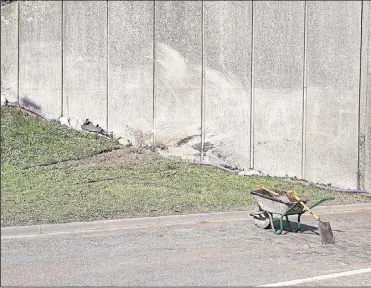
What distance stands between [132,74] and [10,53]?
2.88m

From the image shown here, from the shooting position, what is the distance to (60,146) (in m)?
12.0

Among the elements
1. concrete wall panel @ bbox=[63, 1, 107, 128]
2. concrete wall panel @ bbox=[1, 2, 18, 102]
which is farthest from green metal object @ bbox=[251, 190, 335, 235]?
concrete wall panel @ bbox=[1, 2, 18, 102]

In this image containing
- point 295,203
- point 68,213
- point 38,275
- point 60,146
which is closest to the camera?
point 38,275

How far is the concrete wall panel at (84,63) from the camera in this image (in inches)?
542

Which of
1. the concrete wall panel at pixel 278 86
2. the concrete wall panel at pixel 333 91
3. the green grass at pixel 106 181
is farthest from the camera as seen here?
the concrete wall panel at pixel 278 86

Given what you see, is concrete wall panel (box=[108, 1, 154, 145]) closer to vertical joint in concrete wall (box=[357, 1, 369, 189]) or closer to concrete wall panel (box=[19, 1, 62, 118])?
concrete wall panel (box=[19, 1, 62, 118])

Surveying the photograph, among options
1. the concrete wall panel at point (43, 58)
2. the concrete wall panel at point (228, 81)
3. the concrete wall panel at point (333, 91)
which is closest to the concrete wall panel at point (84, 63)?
the concrete wall panel at point (43, 58)

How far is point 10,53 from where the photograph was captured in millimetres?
13445

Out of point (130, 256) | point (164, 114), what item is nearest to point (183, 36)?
point (164, 114)

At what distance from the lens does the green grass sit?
25.4ft

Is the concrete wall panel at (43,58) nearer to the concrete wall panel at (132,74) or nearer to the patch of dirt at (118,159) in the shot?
the concrete wall panel at (132,74)

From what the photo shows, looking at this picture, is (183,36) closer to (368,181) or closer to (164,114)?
(164,114)

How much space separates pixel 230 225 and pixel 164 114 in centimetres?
531

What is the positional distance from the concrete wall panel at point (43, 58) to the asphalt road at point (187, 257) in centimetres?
653
